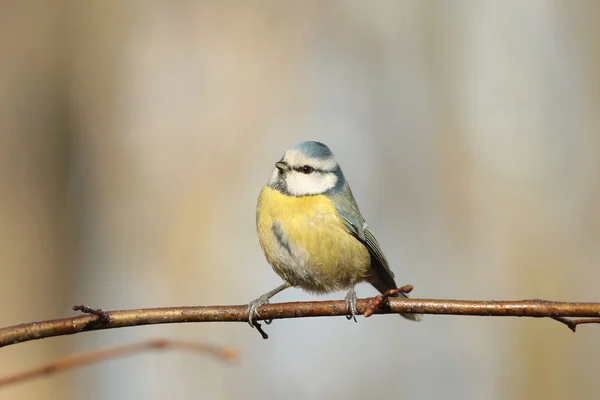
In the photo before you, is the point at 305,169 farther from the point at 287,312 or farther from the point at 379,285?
the point at 287,312

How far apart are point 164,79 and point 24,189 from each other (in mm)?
2191

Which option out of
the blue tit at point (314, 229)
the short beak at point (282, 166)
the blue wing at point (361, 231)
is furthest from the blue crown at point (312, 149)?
the blue wing at point (361, 231)

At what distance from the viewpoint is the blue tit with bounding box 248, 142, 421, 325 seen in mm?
3482

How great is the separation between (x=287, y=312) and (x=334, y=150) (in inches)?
215

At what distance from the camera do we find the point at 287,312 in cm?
269

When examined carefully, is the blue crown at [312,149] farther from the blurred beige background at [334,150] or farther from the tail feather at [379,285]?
the blurred beige background at [334,150]

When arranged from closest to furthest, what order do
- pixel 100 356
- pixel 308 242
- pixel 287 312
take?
pixel 100 356 → pixel 287 312 → pixel 308 242

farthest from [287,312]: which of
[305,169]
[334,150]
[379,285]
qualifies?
[334,150]

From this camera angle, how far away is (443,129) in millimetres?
8352

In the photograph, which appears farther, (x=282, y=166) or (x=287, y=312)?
(x=282, y=166)

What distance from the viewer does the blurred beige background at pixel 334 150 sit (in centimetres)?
645

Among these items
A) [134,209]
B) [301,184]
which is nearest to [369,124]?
[134,209]

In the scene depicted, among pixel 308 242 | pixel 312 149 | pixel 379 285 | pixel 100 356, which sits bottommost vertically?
pixel 379 285

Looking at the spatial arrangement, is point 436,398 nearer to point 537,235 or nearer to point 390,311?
point 537,235
